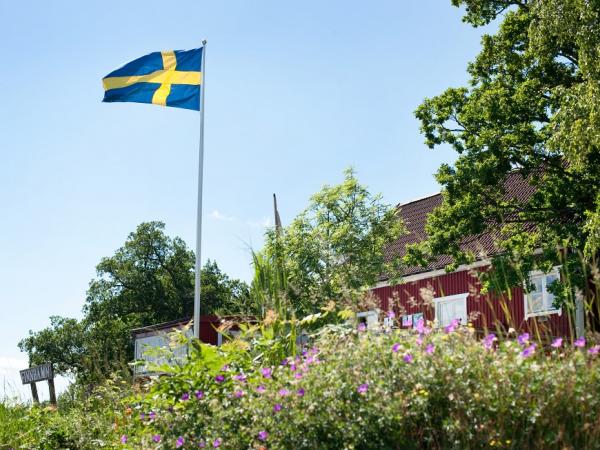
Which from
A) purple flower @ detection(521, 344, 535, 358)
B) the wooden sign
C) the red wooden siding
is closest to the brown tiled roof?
the red wooden siding

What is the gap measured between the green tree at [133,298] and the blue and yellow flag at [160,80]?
3223 cm

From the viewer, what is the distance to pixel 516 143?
21.0 metres

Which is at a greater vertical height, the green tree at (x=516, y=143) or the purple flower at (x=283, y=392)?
the green tree at (x=516, y=143)

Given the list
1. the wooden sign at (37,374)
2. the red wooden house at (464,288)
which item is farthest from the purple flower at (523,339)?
the red wooden house at (464,288)

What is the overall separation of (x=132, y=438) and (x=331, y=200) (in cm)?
2208

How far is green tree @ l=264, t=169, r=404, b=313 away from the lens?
2831cm

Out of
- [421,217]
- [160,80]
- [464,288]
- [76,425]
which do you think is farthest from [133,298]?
[76,425]

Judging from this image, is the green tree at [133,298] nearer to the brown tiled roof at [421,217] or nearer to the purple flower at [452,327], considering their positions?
the brown tiled roof at [421,217]

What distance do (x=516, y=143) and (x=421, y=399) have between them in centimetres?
1691

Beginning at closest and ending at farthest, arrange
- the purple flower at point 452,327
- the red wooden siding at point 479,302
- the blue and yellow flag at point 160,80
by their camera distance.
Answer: the purple flower at point 452,327 → the blue and yellow flag at point 160,80 → the red wooden siding at point 479,302

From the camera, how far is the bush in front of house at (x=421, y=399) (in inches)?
200

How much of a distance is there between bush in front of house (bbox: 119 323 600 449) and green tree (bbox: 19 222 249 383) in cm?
4490

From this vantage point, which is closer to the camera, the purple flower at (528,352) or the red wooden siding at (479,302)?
the purple flower at (528,352)

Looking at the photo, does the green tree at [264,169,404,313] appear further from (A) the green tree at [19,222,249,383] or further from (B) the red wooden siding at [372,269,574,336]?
(A) the green tree at [19,222,249,383]
